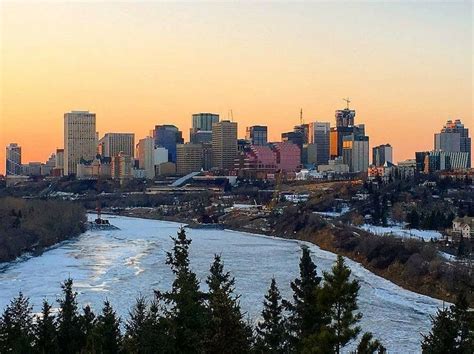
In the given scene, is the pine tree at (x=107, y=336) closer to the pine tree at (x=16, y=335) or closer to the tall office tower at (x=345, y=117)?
the pine tree at (x=16, y=335)

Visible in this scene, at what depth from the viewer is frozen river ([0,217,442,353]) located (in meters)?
19.2

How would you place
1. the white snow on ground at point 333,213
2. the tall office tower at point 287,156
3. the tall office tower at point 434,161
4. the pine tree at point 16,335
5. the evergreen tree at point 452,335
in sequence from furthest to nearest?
the tall office tower at point 287,156 → the tall office tower at point 434,161 → the white snow on ground at point 333,213 → the pine tree at point 16,335 → the evergreen tree at point 452,335

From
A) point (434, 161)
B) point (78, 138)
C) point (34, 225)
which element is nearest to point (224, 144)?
point (78, 138)

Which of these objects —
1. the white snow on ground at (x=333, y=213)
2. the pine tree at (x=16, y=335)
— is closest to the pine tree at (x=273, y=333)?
the pine tree at (x=16, y=335)

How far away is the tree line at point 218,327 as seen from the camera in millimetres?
7535

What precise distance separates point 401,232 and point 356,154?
84.1 meters

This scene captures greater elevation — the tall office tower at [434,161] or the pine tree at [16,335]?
the tall office tower at [434,161]

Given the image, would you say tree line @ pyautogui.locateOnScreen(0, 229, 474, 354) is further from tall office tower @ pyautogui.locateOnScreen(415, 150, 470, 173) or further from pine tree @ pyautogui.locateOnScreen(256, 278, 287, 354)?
tall office tower @ pyautogui.locateOnScreen(415, 150, 470, 173)

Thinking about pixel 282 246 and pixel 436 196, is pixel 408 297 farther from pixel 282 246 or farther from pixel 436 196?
pixel 436 196

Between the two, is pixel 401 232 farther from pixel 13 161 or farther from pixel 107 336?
pixel 13 161

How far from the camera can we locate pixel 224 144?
126m

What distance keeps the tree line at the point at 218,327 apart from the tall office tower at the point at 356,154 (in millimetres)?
107215

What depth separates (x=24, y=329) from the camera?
11289mm

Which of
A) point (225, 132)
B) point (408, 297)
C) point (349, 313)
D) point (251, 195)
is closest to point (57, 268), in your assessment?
point (408, 297)
